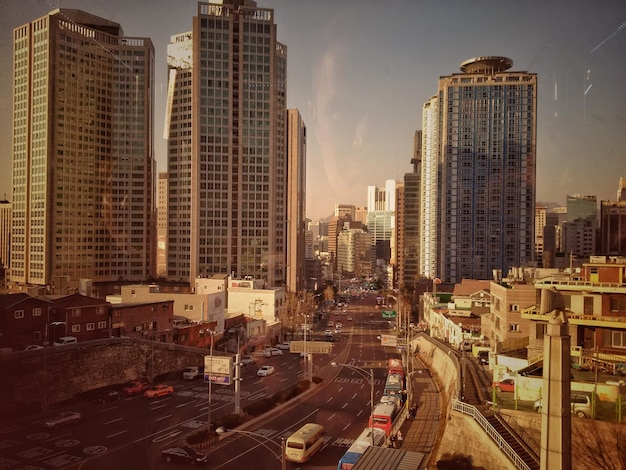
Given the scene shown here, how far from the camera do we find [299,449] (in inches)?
363

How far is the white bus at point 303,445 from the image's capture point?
9.18 m

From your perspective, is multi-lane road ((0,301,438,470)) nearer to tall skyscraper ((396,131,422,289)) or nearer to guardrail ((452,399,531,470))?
guardrail ((452,399,531,470))

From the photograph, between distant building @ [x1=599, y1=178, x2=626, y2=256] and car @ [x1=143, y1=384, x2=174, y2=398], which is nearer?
car @ [x1=143, y1=384, x2=174, y2=398]

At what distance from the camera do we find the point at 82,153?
30297 millimetres

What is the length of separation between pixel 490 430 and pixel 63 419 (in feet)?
26.5

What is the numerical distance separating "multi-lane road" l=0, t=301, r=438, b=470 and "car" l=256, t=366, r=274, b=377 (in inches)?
7.7

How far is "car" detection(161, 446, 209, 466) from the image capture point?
8.76 metres

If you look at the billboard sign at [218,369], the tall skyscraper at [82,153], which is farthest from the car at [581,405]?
the tall skyscraper at [82,153]

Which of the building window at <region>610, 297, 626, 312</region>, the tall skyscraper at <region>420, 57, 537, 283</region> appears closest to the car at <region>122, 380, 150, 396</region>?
the building window at <region>610, 297, 626, 312</region>

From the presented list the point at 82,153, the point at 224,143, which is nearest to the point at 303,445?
the point at 82,153

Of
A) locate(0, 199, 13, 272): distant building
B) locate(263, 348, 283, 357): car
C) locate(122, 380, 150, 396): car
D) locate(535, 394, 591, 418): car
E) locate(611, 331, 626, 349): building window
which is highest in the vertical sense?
locate(0, 199, 13, 272): distant building

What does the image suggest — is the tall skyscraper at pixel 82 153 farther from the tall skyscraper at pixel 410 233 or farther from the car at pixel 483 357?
the tall skyscraper at pixel 410 233

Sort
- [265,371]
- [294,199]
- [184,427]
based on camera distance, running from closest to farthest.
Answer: [184,427], [265,371], [294,199]

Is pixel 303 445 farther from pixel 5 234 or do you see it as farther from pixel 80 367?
pixel 5 234
